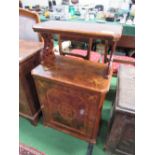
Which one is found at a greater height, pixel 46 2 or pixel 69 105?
pixel 46 2

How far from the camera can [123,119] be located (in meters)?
0.96

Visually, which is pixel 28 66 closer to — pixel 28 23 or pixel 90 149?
pixel 28 23

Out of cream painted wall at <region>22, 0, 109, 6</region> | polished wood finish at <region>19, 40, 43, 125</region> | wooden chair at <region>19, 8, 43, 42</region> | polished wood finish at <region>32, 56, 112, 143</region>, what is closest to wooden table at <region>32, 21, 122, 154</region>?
polished wood finish at <region>32, 56, 112, 143</region>

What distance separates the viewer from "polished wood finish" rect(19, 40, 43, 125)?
44.1 inches

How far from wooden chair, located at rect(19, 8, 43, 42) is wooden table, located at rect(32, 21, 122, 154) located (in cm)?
54

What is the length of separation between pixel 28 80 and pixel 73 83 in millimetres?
474

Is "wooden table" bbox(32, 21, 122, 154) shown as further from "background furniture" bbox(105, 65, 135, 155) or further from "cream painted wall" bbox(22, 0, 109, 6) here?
"cream painted wall" bbox(22, 0, 109, 6)

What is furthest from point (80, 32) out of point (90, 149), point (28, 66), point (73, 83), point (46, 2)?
point (46, 2)

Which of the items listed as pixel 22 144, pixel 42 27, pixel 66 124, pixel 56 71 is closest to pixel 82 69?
pixel 56 71

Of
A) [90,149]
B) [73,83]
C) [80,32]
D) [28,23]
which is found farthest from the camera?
[28,23]

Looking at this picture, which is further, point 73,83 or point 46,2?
point 46,2

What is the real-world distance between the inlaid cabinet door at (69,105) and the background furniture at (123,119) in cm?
16

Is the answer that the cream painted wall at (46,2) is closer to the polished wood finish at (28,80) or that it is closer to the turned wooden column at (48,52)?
the polished wood finish at (28,80)
